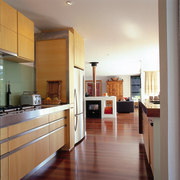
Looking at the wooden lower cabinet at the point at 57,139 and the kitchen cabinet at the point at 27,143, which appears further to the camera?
the wooden lower cabinet at the point at 57,139

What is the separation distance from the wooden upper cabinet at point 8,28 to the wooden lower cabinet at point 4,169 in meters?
1.40

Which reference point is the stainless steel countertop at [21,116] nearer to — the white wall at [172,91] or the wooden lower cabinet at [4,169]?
the wooden lower cabinet at [4,169]

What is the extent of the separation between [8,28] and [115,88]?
11.1m

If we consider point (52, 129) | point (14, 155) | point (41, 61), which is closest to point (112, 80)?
point (41, 61)

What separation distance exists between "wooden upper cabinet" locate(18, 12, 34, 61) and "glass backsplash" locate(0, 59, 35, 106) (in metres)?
0.38

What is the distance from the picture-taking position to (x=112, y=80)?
13.2m

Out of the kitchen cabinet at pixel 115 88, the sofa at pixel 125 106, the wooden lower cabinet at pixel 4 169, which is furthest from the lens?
the kitchen cabinet at pixel 115 88

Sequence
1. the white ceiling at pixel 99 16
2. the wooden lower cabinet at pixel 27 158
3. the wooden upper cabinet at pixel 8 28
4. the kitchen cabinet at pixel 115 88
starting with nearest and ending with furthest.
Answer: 1. the wooden lower cabinet at pixel 27 158
2. the wooden upper cabinet at pixel 8 28
3. the white ceiling at pixel 99 16
4. the kitchen cabinet at pixel 115 88

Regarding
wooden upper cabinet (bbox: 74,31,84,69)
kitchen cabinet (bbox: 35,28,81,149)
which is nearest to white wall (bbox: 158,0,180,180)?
kitchen cabinet (bbox: 35,28,81,149)

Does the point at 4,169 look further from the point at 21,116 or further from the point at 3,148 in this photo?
the point at 21,116

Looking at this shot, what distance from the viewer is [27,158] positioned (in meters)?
2.21

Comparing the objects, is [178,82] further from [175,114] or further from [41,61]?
[41,61]

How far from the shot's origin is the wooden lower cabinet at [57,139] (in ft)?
9.51

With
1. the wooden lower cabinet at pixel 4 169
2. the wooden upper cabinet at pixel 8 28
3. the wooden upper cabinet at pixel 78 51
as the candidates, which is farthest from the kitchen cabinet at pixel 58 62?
the wooden lower cabinet at pixel 4 169
